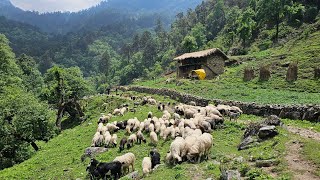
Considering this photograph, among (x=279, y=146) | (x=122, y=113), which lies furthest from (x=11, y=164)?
(x=279, y=146)

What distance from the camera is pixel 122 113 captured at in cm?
3494

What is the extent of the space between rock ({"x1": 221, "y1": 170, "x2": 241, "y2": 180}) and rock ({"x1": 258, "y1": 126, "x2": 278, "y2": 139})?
5.19 metres

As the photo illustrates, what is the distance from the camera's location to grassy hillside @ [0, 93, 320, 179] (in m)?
13.7

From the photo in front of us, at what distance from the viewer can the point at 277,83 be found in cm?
4309

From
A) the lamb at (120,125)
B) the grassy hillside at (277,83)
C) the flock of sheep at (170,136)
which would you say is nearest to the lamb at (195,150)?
the flock of sheep at (170,136)

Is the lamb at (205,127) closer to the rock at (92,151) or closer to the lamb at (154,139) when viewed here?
the lamb at (154,139)

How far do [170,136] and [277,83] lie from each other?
2634 centimetres

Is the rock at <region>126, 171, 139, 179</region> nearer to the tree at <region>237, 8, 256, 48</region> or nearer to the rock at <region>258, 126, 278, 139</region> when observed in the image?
the rock at <region>258, 126, 278, 139</region>

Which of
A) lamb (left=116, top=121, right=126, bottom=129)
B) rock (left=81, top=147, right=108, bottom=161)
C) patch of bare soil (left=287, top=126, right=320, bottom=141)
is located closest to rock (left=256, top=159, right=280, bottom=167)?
patch of bare soil (left=287, top=126, right=320, bottom=141)

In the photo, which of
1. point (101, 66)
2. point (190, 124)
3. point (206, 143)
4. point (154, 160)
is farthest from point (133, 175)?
point (101, 66)

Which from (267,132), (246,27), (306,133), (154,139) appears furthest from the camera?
(246,27)

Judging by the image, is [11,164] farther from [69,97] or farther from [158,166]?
[69,97]

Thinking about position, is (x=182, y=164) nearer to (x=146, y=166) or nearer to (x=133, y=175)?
(x=146, y=166)

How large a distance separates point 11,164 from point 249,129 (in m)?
20.3
